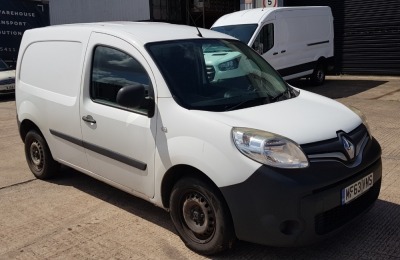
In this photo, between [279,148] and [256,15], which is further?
[256,15]

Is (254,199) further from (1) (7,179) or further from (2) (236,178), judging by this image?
(1) (7,179)

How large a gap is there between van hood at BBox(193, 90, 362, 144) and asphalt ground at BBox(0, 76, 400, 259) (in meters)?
0.86

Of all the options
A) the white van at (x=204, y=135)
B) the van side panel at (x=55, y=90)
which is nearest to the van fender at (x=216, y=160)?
the white van at (x=204, y=135)

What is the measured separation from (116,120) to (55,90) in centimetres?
110

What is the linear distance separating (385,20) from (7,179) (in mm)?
12798

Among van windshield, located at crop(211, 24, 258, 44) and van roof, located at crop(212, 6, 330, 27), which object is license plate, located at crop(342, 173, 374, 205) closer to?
van windshield, located at crop(211, 24, 258, 44)

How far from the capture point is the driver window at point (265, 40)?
10.6 metres

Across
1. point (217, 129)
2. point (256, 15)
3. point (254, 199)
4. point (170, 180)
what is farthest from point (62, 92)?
point (256, 15)

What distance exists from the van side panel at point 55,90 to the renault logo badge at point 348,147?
2.29 meters

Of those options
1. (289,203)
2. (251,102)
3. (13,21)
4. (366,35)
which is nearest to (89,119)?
(251,102)

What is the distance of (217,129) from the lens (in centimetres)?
298

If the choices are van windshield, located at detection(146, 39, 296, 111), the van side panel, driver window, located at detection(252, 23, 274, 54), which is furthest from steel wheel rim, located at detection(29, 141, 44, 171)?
driver window, located at detection(252, 23, 274, 54)

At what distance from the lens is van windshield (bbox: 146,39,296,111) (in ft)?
11.1

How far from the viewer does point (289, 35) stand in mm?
11523
